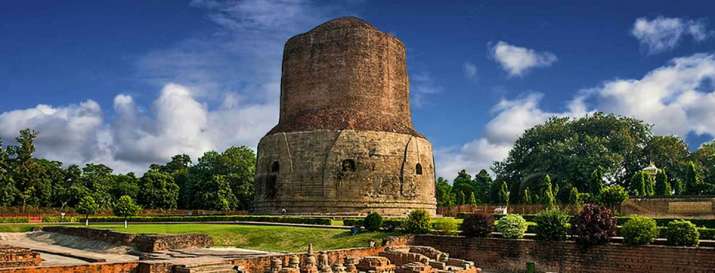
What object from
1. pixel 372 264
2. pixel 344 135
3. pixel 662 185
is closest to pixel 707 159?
pixel 662 185

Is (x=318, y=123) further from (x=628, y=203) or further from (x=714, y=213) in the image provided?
(x=714, y=213)

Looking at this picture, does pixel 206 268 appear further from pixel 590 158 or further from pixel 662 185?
pixel 590 158

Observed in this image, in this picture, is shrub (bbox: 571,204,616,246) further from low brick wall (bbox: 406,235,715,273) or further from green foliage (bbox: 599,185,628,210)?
green foliage (bbox: 599,185,628,210)

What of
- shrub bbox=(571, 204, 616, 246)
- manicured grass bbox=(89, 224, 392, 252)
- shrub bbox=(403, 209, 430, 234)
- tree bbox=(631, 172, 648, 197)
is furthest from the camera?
tree bbox=(631, 172, 648, 197)

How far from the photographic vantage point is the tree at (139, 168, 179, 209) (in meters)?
52.8

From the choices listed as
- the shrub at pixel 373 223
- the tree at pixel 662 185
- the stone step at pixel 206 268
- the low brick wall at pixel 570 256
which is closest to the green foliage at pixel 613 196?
the tree at pixel 662 185

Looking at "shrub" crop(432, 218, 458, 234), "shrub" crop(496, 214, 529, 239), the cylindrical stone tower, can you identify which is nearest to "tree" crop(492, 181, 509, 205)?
the cylindrical stone tower

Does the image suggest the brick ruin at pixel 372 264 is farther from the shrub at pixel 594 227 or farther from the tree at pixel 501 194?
the tree at pixel 501 194

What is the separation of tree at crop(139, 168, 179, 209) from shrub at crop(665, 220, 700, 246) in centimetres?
4530

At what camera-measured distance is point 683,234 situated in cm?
1527

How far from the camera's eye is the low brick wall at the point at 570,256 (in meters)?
14.9

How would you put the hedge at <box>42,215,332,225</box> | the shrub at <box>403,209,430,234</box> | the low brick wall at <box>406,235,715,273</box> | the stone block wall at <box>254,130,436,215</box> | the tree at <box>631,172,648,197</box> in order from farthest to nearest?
the tree at <box>631,172,648,197</box>
the stone block wall at <box>254,130,436,215</box>
the hedge at <box>42,215,332,225</box>
the shrub at <box>403,209,430,234</box>
the low brick wall at <box>406,235,715,273</box>

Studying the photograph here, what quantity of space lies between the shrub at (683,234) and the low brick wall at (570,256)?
395 millimetres

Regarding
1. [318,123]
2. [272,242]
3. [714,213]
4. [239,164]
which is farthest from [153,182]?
[714,213]
